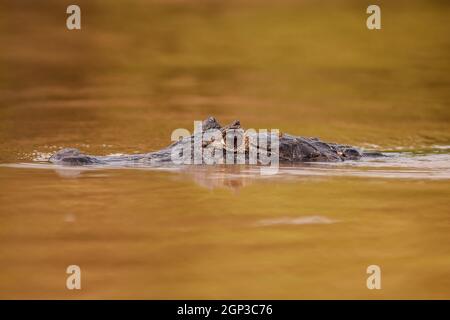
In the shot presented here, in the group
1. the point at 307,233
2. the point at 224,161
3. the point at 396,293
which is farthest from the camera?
the point at 224,161

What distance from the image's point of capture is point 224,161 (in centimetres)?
785

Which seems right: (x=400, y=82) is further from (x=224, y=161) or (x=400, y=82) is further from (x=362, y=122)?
(x=224, y=161)

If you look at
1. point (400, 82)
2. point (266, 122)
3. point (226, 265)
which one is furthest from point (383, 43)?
point (226, 265)

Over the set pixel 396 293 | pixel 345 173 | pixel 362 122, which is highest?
pixel 362 122

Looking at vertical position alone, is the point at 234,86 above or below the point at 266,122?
above

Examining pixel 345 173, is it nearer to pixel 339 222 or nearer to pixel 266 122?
pixel 339 222

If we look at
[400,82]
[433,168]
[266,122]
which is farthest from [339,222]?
[400,82]

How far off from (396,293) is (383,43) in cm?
1328

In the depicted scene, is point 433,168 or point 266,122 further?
point 266,122

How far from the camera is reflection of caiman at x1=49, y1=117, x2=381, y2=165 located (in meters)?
7.56

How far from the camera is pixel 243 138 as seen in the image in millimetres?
7875

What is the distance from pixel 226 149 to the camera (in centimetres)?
789

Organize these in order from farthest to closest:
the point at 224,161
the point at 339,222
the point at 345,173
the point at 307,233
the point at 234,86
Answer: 1. the point at 234,86
2. the point at 224,161
3. the point at 345,173
4. the point at 339,222
5. the point at 307,233

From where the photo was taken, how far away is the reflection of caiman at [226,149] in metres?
7.56
